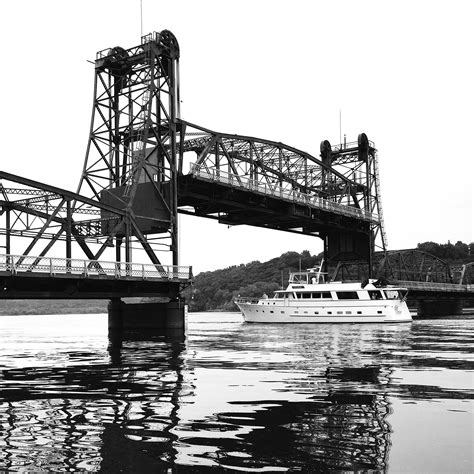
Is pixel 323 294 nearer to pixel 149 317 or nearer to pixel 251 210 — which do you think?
pixel 251 210

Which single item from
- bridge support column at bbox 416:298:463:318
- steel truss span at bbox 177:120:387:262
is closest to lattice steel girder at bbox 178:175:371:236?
steel truss span at bbox 177:120:387:262

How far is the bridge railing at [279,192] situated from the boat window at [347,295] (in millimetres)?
10189

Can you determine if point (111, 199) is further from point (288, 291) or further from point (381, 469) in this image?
point (381, 469)

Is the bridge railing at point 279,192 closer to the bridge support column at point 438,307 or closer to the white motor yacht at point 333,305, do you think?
the white motor yacht at point 333,305

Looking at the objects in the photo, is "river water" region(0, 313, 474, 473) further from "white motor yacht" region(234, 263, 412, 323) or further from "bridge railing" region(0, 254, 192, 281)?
"white motor yacht" region(234, 263, 412, 323)

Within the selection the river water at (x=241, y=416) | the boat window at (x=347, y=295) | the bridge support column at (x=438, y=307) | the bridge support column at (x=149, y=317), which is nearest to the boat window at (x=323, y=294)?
the boat window at (x=347, y=295)

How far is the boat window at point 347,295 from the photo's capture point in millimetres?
71188

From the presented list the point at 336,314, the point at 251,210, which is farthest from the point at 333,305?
the point at 251,210

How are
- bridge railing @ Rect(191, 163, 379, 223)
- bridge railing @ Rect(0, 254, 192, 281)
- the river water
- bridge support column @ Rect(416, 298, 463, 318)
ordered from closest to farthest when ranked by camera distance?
the river water
bridge railing @ Rect(0, 254, 192, 281)
bridge railing @ Rect(191, 163, 379, 223)
bridge support column @ Rect(416, 298, 463, 318)

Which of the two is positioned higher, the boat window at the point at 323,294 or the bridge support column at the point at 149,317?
the boat window at the point at 323,294

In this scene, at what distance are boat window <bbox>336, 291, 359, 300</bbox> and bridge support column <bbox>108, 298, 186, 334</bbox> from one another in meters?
26.4

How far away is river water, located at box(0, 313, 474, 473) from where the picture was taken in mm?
9906

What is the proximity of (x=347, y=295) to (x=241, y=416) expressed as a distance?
194 ft

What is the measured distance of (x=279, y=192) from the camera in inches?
2660
